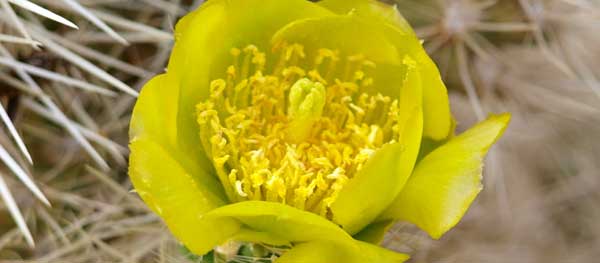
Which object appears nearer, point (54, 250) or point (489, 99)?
point (54, 250)

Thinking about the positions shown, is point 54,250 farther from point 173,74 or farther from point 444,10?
point 444,10

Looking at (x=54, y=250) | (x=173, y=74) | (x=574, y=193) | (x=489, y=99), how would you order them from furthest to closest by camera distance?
(x=574, y=193)
(x=489, y=99)
(x=54, y=250)
(x=173, y=74)

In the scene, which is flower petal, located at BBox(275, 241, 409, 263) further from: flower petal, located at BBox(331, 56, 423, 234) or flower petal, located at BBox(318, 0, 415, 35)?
flower petal, located at BBox(318, 0, 415, 35)

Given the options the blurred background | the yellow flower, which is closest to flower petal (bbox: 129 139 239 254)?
the yellow flower

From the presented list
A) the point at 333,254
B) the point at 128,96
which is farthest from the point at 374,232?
the point at 128,96

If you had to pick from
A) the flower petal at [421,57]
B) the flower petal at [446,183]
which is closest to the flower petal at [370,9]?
the flower petal at [421,57]

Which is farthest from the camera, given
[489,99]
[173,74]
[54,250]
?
[489,99]

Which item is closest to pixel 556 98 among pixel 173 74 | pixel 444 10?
pixel 444 10
